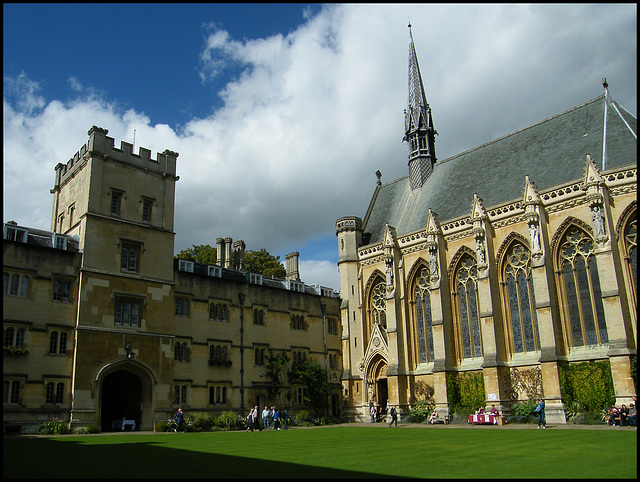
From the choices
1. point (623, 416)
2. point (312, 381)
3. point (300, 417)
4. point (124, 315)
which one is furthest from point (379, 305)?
point (623, 416)

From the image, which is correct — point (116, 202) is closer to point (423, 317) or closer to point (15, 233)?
point (15, 233)

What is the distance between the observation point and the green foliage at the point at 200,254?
48594mm

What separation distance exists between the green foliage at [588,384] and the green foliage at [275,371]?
58.6 feet

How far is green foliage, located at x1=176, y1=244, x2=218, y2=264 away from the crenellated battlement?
15.0 meters

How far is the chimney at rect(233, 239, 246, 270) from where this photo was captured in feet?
142

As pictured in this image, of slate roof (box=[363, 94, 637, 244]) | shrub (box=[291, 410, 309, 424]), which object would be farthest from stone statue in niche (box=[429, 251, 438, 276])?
shrub (box=[291, 410, 309, 424])

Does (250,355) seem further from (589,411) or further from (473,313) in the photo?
(589,411)

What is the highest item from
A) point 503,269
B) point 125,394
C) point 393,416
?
point 503,269

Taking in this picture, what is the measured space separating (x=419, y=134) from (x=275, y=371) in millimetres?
23180

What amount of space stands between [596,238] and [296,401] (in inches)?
882

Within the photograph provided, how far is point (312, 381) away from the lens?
3781 cm

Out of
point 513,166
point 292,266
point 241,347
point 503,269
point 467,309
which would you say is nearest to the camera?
point 503,269

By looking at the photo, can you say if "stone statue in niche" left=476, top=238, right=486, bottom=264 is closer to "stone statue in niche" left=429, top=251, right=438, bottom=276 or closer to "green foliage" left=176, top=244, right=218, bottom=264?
"stone statue in niche" left=429, top=251, right=438, bottom=276

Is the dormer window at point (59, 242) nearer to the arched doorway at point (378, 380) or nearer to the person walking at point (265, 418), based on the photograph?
the person walking at point (265, 418)
